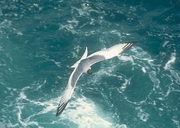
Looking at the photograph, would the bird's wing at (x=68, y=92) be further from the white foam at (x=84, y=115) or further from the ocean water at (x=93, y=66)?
the white foam at (x=84, y=115)

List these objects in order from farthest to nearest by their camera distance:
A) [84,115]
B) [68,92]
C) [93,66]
Result: [93,66] < [84,115] < [68,92]

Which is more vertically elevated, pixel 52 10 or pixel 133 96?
pixel 52 10

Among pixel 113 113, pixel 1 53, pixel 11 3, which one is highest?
pixel 11 3

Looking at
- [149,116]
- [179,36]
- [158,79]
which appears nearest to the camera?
[149,116]

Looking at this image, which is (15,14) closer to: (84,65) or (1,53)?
(1,53)

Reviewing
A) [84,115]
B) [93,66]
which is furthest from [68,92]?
[93,66]

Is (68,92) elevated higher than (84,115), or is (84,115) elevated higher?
(68,92)

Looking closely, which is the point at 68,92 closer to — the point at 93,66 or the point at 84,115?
the point at 84,115

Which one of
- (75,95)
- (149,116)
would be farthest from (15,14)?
(149,116)
